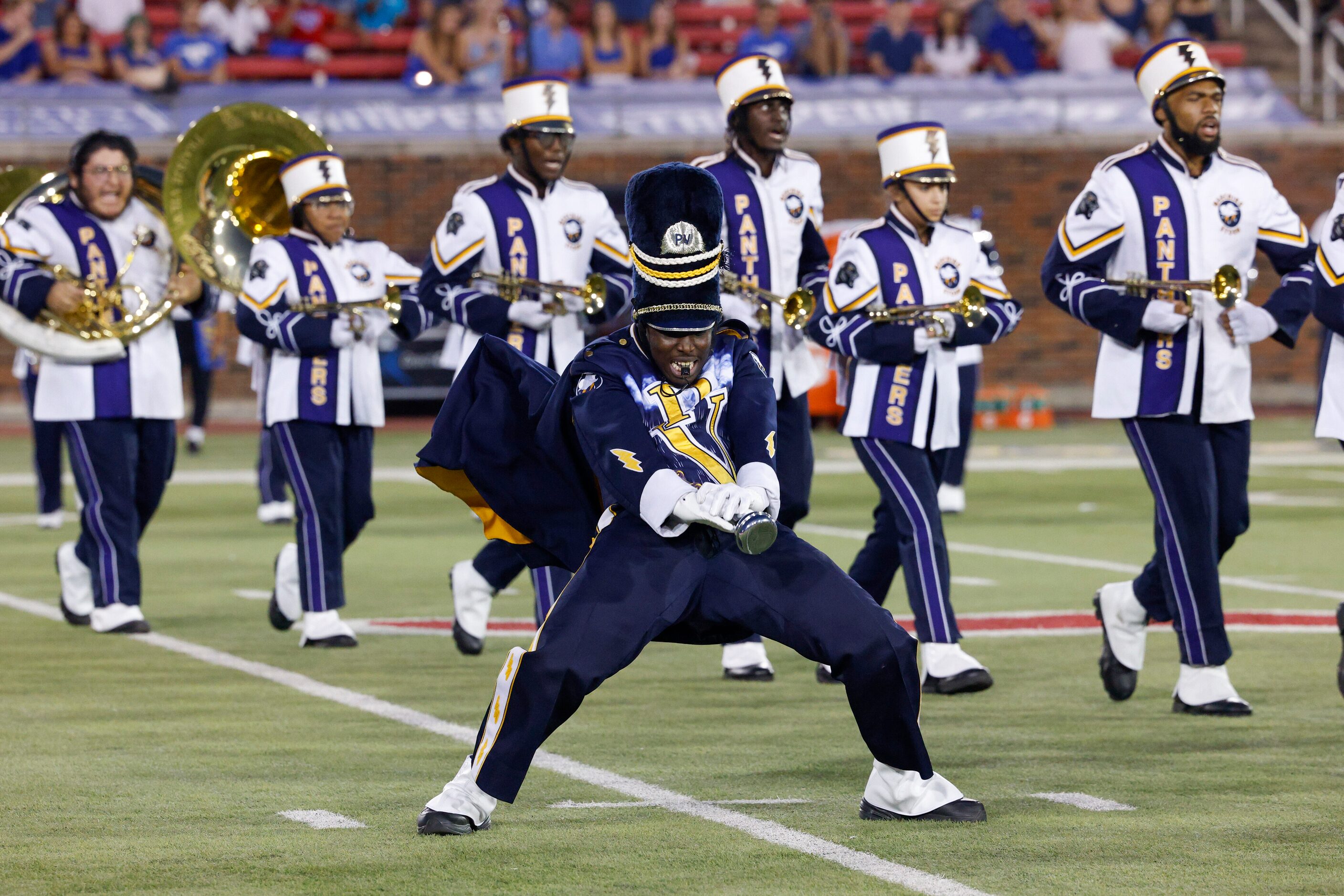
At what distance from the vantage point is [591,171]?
2286 centimetres

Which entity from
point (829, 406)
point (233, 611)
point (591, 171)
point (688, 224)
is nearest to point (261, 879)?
point (688, 224)

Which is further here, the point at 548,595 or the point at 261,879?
the point at 548,595

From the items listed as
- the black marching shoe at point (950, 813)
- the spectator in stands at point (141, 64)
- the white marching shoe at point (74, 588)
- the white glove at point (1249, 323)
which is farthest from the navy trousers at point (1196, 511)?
the spectator in stands at point (141, 64)

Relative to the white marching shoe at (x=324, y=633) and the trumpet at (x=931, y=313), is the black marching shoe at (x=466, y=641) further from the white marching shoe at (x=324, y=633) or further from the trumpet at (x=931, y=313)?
the trumpet at (x=931, y=313)

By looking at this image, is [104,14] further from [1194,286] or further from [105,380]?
[1194,286]

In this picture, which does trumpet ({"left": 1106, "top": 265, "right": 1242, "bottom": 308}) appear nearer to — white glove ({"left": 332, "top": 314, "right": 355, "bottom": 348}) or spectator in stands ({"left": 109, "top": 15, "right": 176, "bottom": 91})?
white glove ({"left": 332, "top": 314, "right": 355, "bottom": 348})

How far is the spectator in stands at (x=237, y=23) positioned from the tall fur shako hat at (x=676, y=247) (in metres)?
19.2

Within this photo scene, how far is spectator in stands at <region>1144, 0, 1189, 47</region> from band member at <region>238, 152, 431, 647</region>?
16772 mm

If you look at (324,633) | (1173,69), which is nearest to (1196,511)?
(1173,69)

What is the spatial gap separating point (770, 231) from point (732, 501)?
127 inches

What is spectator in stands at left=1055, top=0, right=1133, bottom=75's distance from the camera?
2350 centimetres

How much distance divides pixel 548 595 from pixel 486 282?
4.26 ft

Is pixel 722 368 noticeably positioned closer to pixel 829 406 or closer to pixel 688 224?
pixel 688 224

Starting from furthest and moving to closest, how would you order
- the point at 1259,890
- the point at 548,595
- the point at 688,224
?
the point at 548,595 → the point at 688,224 → the point at 1259,890
